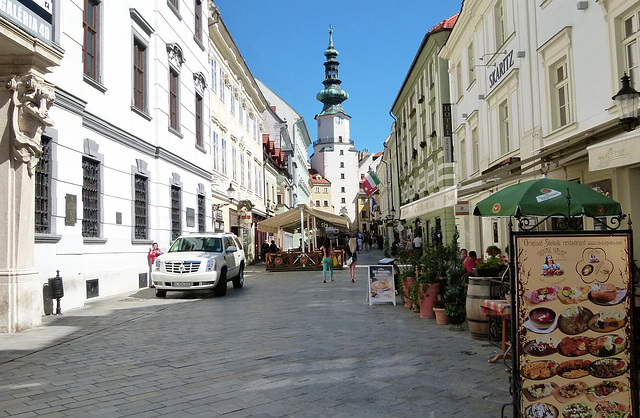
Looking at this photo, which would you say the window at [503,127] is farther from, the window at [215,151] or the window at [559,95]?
the window at [215,151]

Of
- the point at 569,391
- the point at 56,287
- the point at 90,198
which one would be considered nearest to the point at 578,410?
the point at 569,391

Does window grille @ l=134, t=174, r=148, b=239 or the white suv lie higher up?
window grille @ l=134, t=174, r=148, b=239

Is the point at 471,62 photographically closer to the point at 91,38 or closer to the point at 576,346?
the point at 91,38

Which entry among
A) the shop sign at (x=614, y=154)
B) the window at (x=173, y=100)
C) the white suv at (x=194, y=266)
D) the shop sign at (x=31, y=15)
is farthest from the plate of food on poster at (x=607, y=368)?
the window at (x=173, y=100)

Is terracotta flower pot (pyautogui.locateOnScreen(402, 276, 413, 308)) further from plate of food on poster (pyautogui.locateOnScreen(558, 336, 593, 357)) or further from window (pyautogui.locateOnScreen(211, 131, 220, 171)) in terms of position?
window (pyautogui.locateOnScreen(211, 131, 220, 171))

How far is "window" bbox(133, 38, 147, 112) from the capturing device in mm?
17172

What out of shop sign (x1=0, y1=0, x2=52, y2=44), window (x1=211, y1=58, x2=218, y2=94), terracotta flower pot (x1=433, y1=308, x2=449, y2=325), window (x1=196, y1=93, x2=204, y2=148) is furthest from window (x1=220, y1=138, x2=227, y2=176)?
terracotta flower pot (x1=433, y1=308, x2=449, y2=325)

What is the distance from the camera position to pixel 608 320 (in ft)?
13.1

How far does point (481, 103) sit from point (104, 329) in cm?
1509

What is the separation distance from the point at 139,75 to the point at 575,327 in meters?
16.6

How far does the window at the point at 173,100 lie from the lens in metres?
20.2

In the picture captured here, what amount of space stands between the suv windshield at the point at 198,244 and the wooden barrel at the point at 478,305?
9.47 meters

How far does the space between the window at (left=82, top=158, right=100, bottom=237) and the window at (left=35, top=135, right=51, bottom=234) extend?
2184 millimetres

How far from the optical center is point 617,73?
32.7 ft
